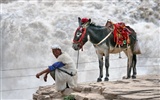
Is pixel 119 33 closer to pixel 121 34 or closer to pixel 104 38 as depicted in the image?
pixel 121 34

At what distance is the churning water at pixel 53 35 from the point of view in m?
12.9

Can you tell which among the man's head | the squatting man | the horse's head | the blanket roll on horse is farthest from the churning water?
the man's head

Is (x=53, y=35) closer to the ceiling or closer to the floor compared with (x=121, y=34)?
closer to the ceiling

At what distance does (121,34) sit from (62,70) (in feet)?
5.55

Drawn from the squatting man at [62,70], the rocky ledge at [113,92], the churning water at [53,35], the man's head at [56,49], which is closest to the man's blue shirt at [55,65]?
the squatting man at [62,70]

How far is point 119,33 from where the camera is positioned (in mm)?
7711

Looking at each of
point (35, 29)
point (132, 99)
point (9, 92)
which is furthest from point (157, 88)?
point (35, 29)

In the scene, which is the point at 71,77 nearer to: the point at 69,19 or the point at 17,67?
the point at 17,67

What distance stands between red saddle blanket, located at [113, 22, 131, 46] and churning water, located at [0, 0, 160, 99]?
432cm

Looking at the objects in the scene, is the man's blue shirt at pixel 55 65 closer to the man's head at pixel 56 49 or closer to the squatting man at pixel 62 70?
the squatting man at pixel 62 70

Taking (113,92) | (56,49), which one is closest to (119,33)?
(56,49)

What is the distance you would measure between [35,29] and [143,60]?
387 cm

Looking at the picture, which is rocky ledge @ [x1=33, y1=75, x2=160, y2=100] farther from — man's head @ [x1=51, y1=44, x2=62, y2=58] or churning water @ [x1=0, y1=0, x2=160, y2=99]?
churning water @ [x1=0, y1=0, x2=160, y2=99]

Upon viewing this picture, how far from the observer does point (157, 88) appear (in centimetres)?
605
